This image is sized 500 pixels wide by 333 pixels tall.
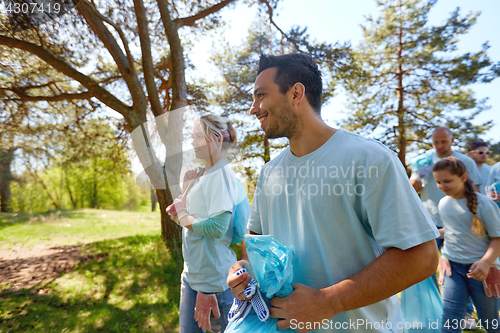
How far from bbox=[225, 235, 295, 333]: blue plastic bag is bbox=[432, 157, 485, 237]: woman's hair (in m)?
2.11

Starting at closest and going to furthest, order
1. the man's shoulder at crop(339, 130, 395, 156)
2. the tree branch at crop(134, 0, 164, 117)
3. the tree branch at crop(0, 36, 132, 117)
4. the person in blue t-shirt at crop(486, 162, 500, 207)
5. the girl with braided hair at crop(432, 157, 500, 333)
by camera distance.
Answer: the man's shoulder at crop(339, 130, 395, 156) → the girl with braided hair at crop(432, 157, 500, 333) → the person in blue t-shirt at crop(486, 162, 500, 207) → the tree branch at crop(0, 36, 132, 117) → the tree branch at crop(134, 0, 164, 117)

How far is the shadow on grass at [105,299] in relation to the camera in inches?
155

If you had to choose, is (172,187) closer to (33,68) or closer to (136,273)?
(136,273)

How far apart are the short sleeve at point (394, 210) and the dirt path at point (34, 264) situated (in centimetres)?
624

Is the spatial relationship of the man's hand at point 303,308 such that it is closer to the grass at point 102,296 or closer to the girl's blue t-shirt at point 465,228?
the girl's blue t-shirt at point 465,228

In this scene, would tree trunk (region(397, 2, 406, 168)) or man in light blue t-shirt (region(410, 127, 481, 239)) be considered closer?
man in light blue t-shirt (region(410, 127, 481, 239))

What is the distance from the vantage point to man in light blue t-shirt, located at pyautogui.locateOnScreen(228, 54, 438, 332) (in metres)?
0.93

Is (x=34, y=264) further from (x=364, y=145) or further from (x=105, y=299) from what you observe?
(x=364, y=145)

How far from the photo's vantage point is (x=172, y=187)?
578cm

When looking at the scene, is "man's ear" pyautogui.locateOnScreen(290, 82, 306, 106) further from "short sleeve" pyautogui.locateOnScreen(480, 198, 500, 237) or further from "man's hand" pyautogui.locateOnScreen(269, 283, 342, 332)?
"short sleeve" pyautogui.locateOnScreen(480, 198, 500, 237)

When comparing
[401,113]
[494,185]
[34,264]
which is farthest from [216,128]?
[401,113]

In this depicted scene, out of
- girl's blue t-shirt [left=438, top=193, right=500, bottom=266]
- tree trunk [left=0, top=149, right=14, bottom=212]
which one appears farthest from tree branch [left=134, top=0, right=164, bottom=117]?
girl's blue t-shirt [left=438, top=193, right=500, bottom=266]

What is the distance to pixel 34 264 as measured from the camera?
19.6 ft

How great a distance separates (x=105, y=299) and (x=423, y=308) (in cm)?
490
